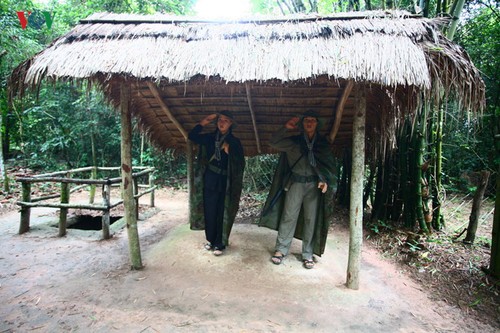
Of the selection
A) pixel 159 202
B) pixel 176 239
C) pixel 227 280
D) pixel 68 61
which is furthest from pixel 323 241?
pixel 159 202

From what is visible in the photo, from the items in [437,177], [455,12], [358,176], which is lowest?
[437,177]

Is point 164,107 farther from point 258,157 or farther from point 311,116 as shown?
point 258,157

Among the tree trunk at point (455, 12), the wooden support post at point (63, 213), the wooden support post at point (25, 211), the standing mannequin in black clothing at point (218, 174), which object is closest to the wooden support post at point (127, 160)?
the standing mannequin in black clothing at point (218, 174)

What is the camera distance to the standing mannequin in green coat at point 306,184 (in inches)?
141

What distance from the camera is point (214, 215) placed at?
380 centimetres

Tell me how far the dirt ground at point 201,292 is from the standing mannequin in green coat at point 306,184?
28cm

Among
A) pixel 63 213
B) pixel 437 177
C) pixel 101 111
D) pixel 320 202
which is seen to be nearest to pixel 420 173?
pixel 437 177

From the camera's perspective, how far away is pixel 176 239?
432cm

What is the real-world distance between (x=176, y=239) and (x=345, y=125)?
2985 mm

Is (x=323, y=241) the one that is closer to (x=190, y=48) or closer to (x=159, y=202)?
(x=190, y=48)

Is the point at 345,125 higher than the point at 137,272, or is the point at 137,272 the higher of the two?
the point at 345,125

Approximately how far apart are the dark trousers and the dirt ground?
0.65ft

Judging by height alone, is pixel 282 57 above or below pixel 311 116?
above

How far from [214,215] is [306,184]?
4.08ft
